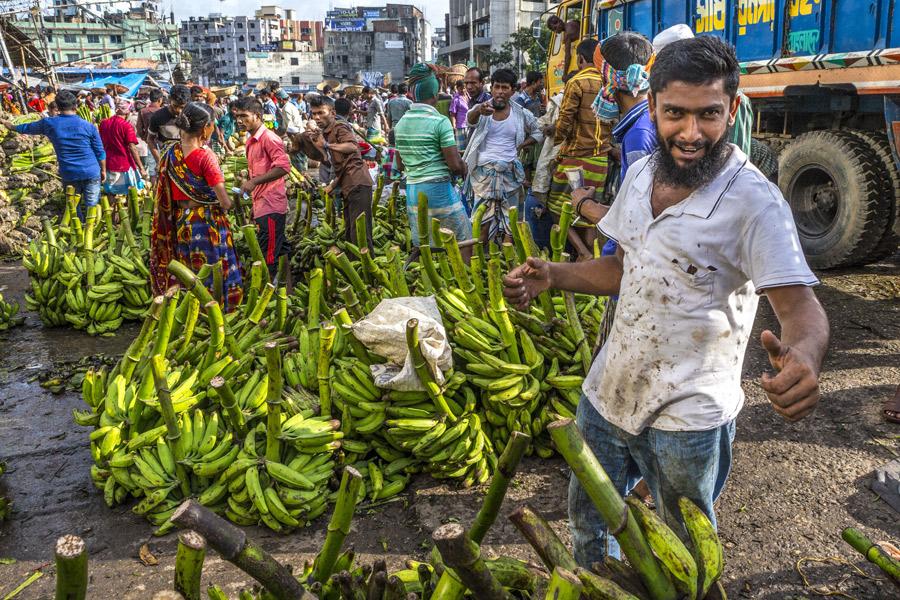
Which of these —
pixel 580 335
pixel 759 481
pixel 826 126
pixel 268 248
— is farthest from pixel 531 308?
pixel 826 126

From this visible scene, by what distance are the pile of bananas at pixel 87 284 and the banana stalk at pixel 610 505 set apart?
203 inches

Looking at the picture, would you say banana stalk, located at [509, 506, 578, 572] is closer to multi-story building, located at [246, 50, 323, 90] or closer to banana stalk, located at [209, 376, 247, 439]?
banana stalk, located at [209, 376, 247, 439]

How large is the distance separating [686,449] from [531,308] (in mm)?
1766

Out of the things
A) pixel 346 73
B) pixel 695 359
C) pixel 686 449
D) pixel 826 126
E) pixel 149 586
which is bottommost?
pixel 149 586

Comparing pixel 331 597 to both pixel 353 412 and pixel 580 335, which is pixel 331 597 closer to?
pixel 353 412

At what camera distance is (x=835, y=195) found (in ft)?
22.1

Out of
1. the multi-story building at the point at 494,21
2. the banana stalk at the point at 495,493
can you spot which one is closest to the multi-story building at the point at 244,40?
the multi-story building at the point at 494,21

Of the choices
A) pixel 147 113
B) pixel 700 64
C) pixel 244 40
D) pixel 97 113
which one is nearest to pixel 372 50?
pixel 244 40

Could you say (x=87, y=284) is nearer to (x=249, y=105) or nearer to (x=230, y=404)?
(x=249, y=105)

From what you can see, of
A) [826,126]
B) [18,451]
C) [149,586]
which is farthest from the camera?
[826,126]

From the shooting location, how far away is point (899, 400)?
3707mm

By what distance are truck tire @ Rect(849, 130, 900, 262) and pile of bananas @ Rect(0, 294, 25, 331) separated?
7.47 metres

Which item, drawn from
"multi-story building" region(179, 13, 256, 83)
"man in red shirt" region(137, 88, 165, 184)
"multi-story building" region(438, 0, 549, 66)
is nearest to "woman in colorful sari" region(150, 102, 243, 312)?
"man in red shirt" region(137, 88, 165, 184)

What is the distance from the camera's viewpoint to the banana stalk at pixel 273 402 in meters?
2.60
